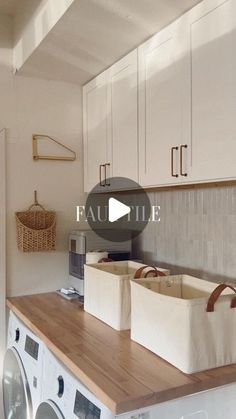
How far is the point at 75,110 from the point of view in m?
2.37

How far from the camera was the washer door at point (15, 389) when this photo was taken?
1715 mm

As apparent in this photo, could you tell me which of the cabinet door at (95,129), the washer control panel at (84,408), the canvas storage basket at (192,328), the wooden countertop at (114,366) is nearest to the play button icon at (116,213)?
the cabinet door at (95,129)

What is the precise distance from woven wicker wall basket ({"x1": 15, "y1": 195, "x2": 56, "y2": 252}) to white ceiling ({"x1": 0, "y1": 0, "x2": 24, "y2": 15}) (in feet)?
3.72

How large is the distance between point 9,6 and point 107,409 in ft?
6.92

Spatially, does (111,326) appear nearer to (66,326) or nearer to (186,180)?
(66,326)

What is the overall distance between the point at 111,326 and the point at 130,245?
0.73 meters

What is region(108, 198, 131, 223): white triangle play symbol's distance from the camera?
250cm

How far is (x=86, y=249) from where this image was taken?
6.99 feet

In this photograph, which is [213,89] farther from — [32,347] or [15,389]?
[15,389]

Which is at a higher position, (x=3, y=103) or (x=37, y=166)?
(x=3, y=103)

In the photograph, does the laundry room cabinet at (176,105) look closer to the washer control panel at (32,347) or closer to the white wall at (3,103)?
the white wall at (3,103)

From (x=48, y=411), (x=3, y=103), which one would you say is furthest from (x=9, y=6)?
(x=48, y=411)

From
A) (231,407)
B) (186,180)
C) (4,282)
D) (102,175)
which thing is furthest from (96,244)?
(231,407)

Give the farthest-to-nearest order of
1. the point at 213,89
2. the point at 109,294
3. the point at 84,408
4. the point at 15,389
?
the point at 15,389
the point at 109,294
the point at 213,89
the point at 84,408
